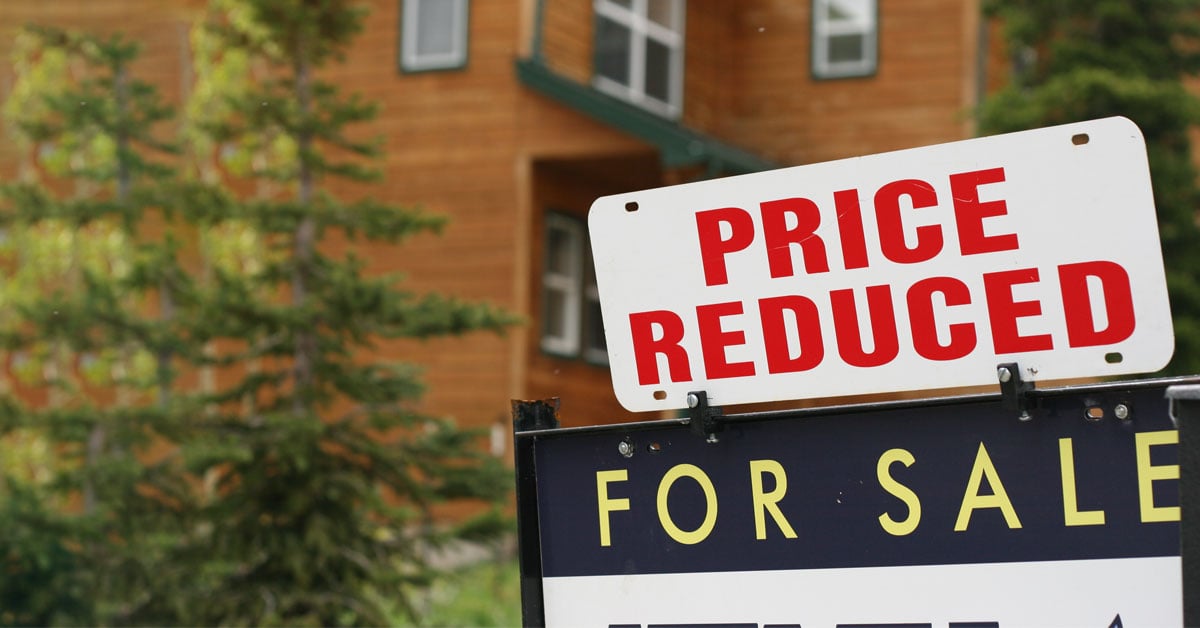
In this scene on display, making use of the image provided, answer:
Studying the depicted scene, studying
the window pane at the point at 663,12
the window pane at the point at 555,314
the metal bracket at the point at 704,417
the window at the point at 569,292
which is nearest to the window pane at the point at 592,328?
the window at the point at 569,292

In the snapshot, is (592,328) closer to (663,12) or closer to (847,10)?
(663,12)

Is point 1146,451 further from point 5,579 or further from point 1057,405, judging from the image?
point 5,579

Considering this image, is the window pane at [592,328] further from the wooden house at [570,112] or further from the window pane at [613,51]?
the window pane at [613,51]

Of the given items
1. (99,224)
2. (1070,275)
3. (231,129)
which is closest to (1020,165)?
(1070,275)

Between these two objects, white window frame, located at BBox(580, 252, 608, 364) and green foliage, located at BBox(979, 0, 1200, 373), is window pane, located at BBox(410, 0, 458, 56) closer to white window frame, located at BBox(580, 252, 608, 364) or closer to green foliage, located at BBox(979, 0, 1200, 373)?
white window frame, located at BBox(580, 252, 608, 364)

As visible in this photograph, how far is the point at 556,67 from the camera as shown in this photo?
16922mm

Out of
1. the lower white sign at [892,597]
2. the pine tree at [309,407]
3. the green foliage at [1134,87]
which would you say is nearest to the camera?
the lower white sign at [892,597]

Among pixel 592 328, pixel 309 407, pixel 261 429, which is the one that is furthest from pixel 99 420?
pixel 592 328

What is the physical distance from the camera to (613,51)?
17.8m

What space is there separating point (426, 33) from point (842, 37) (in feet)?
17.1

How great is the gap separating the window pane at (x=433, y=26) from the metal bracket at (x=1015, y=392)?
15.8 meters

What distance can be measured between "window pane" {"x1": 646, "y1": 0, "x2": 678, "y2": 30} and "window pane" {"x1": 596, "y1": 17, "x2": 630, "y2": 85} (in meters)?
0.63

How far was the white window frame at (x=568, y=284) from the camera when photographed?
17.3 m

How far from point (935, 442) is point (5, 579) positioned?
898 cm
